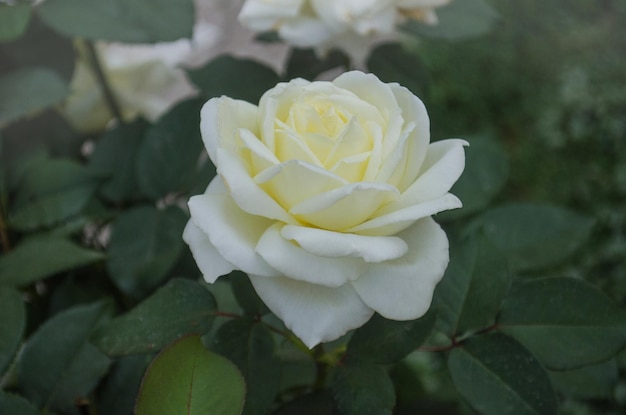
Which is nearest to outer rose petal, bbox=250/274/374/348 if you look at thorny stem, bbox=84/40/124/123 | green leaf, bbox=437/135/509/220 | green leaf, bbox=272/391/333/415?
green leaf, bbox=272/391/333/415

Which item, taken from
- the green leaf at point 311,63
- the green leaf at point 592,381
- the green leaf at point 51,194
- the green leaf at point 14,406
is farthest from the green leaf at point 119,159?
the green leaf at point 592,381

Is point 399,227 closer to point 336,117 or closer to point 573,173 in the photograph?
point 336,117

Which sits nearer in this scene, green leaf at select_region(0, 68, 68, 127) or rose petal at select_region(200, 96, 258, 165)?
rose petal at select_region(200, 96, 258, 165)

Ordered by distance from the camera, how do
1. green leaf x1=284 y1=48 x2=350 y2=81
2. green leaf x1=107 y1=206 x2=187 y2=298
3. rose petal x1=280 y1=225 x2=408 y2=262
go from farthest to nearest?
green leaf x1=284 y1=48 x2=350 y2=81 → green leaf x1=107 y1=206 x2=187 y2=298 → rose petal x1=280 y1=225 x2=408 y2=262

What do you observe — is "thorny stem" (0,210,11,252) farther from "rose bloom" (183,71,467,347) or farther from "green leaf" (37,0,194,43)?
"rose bloom" (183,71,467,347)

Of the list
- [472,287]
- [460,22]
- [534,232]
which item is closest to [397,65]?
[460,22]

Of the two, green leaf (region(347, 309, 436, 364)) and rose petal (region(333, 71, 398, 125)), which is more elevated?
rose petal (region(333, 71, 398, 125))
